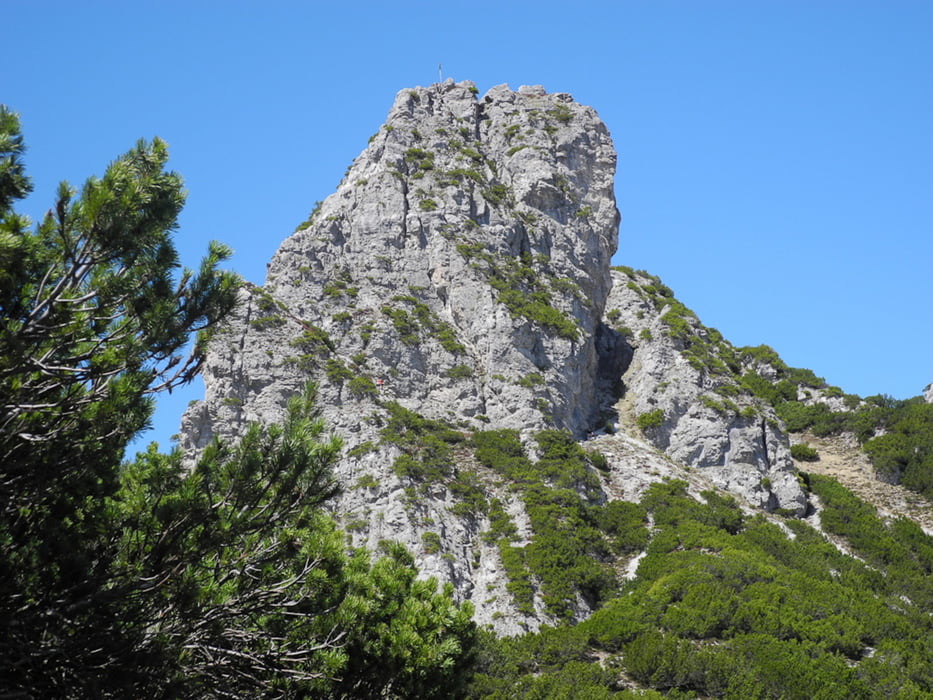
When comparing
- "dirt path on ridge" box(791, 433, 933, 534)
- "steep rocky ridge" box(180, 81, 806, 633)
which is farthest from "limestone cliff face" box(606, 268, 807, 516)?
"dirt path on ridge" box(791, 433, 933, 534)

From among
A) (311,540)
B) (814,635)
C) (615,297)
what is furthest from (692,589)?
(615,297)

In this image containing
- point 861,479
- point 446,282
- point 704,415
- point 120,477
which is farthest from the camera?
point 446,282

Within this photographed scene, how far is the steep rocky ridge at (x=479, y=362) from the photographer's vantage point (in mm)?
36844

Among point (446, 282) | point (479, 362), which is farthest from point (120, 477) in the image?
point (446, 282)

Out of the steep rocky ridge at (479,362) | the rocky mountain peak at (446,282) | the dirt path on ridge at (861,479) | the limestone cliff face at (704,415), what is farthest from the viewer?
the rocky mountain peak at (446,282)

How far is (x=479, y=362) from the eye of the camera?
46844mm

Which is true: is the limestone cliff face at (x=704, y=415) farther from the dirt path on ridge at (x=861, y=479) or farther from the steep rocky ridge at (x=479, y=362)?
the dirt path on ridge at (x=861, y=479)

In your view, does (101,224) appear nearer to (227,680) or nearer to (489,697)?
(227,680)

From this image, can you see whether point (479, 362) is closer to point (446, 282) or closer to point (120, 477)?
point (446, 282)

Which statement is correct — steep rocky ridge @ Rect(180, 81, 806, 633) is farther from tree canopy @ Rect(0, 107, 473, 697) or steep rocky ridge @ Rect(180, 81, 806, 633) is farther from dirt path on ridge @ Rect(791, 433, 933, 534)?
tree canopy @ Rect(0, 107, 473, 697)

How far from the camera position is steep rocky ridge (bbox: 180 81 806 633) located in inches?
1451

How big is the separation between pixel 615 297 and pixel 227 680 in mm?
51220

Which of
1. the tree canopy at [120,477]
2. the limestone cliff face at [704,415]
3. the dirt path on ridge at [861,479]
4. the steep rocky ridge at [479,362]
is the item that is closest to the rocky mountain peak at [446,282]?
the steep rocky ridge at [479,362]

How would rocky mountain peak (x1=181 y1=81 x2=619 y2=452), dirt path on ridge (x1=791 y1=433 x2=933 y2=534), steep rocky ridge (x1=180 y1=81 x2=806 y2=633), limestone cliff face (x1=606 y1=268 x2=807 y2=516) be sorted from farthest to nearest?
rocky mountain peak (x1=181 y1=81 x2=619 y2=452) → limestone cliff face (x1=606 y1=268 x2=807 y2=516) → dirt path on ridge (x1=791 y1=433 x2=933 y2=534) → steep rocky ridge (x1=180 y1=81 x2=806 y2=633)
